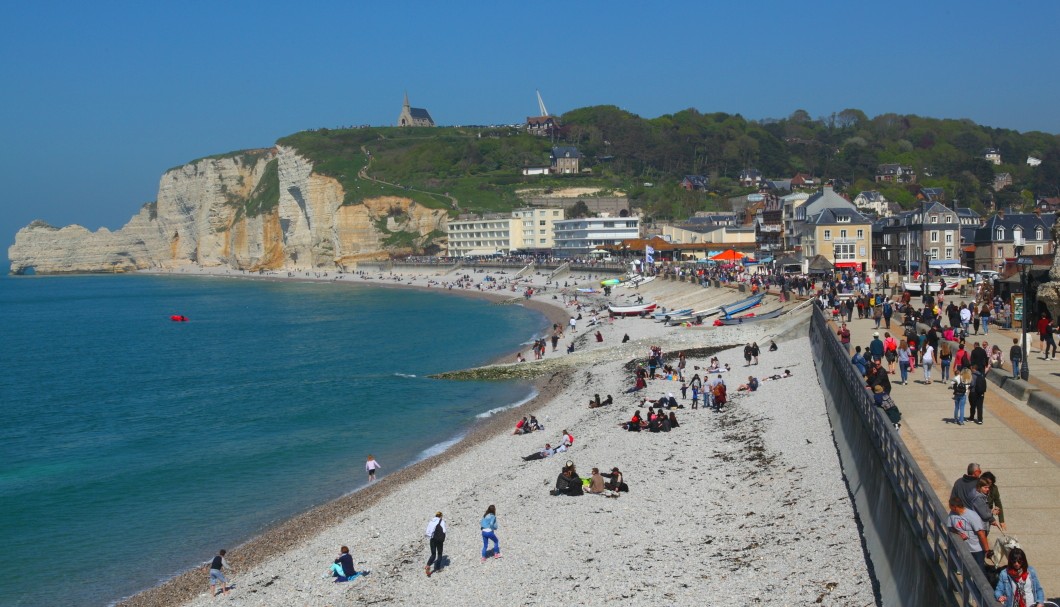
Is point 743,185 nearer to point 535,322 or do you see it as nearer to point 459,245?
point 459,245

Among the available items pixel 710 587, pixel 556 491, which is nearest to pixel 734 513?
pixel 710 587

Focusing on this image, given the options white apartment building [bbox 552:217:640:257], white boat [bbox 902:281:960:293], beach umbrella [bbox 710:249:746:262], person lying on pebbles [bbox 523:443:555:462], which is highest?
Result: white apartment building [bbox 552:217:640:257]

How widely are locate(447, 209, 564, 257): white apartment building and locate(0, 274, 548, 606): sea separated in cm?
4840

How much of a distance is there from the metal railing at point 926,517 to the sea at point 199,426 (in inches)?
488

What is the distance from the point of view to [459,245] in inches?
4936

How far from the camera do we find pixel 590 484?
1730 cm

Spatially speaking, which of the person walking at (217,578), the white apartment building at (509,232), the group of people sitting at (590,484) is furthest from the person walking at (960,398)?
the white apartment building at (509,232)

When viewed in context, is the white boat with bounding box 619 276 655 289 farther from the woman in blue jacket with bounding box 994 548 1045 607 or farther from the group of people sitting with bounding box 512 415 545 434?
the woman in blue jacket with bounding box 994 548 1045 607

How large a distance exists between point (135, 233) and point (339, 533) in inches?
7591

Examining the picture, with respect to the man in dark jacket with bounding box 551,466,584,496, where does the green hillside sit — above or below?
above

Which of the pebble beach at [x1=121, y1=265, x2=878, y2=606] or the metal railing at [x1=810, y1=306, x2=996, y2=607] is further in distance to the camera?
the pebble beach at [x1=121, y1=265, x2=878, y2=606]

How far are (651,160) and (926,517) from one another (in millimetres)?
151018

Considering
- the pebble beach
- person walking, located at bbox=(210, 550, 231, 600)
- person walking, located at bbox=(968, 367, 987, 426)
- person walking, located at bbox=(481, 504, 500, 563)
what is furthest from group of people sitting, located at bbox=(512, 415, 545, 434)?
person walking, located at bbox=(968, 367, 987, 426)

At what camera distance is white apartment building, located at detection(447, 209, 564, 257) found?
11719 centimetres
